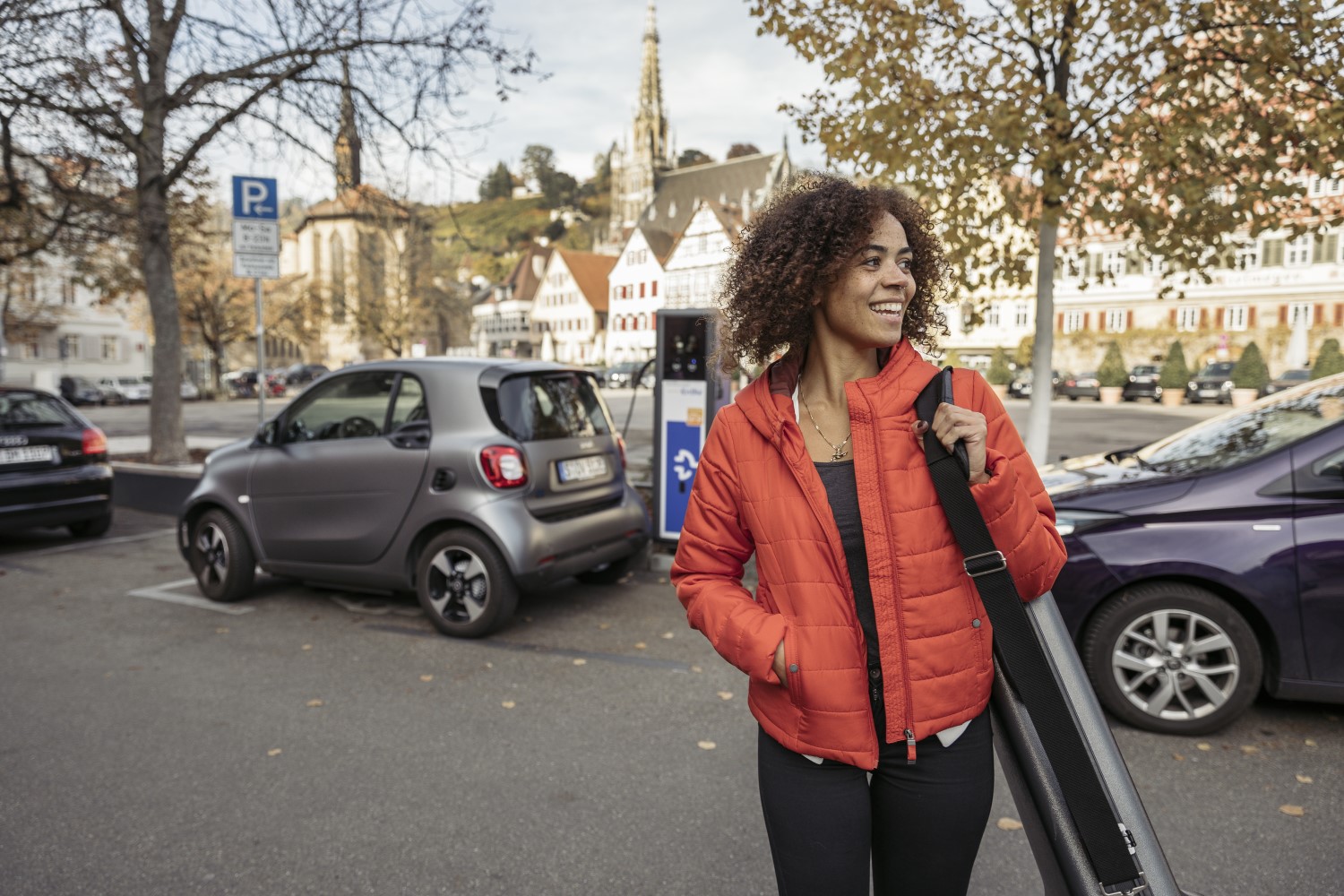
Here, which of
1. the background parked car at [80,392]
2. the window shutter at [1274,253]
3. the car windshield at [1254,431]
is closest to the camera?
the car windshield at [1254,431]

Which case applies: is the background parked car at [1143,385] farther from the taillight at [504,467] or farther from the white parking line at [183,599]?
the white parking line at [183,599]

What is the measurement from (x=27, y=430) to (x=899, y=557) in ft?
30.0

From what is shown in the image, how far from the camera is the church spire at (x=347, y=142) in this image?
1144cm

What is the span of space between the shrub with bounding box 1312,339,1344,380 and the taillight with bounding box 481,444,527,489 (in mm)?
35519

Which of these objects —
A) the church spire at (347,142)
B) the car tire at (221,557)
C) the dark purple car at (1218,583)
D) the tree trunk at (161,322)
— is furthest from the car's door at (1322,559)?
the tree trunk at (161,322)

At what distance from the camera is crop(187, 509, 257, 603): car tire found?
662 centimetres

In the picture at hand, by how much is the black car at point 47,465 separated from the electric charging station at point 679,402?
5.40m

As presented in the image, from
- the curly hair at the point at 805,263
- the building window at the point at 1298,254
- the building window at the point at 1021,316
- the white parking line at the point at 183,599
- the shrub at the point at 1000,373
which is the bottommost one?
the white parking line at the point at 183,599

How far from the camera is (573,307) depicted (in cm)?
9719

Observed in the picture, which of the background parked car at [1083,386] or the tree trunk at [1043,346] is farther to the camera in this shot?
the background parked car at [1083,386]

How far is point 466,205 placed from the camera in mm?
12664

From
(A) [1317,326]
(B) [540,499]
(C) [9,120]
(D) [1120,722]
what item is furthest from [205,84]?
(A) [1317,326]

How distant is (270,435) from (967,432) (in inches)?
233

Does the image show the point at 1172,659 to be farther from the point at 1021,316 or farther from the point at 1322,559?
the point at 1021,316
